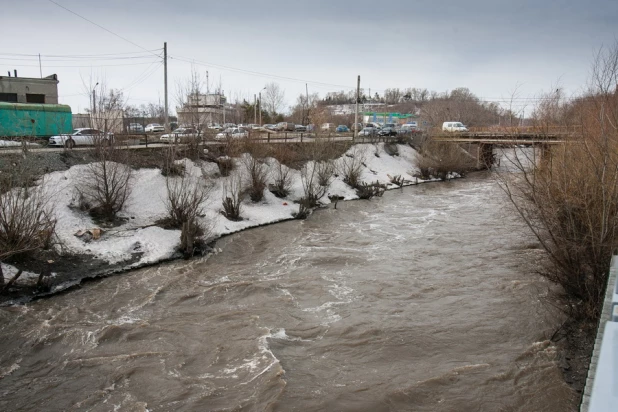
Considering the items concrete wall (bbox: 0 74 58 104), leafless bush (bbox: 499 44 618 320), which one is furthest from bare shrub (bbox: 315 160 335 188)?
concrete wall (bbox: 0 74 58 104)

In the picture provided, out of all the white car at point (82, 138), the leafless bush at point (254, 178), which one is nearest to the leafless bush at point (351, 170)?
the leafless bush at point (254, 178)

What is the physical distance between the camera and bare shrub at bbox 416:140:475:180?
134ft

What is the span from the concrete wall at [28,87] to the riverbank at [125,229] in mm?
26294

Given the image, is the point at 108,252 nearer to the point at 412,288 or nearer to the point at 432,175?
the point at 412,288

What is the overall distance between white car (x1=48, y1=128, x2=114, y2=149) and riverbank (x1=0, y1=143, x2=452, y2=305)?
1773 mm

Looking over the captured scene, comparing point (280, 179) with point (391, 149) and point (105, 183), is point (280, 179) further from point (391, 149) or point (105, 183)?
point (391, 149)

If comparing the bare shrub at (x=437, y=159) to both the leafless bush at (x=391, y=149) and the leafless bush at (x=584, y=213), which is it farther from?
the leafless bush at (x=584, y=213)

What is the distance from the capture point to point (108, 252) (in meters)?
14.8

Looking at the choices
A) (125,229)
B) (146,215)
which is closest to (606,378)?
(125,229)

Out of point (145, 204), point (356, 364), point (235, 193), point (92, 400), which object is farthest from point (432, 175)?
point (92, 400)

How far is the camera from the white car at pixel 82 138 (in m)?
17.8

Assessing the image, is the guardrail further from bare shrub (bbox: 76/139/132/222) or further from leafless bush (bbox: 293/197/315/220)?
leafless bush (bbox: 293/197/315/220)

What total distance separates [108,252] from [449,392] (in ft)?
37.2

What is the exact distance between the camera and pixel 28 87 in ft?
A: 136
